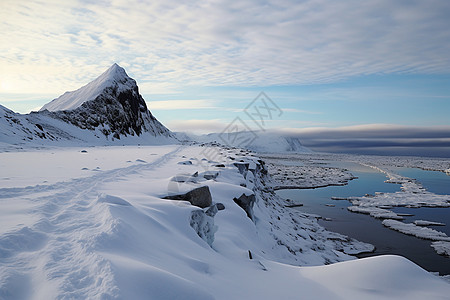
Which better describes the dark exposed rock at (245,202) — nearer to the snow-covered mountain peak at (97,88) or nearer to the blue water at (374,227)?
the blue water at (374,227)

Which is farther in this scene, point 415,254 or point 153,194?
point 415,254

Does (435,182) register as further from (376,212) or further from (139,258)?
(139,258)

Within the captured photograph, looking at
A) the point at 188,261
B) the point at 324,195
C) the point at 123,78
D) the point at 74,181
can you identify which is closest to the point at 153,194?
the point at 74,181

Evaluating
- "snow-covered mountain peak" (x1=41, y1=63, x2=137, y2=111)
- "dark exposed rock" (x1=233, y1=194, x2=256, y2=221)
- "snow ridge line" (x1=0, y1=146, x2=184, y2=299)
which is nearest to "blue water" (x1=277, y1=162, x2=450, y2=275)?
"dark exposed rock" (x1=233, y1=194, x2=256, y2=221)

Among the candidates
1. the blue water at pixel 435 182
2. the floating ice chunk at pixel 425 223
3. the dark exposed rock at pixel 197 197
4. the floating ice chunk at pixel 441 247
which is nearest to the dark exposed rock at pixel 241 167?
the dark exposed rock at pixel 197 197

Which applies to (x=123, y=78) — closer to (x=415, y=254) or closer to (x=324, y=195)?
(x=324, y=195)

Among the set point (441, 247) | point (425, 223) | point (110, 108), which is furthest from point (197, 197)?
point (110, 108)

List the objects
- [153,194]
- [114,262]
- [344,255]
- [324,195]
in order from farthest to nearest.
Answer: [324,195]
[344,255]
[153,194]
[114,262]
